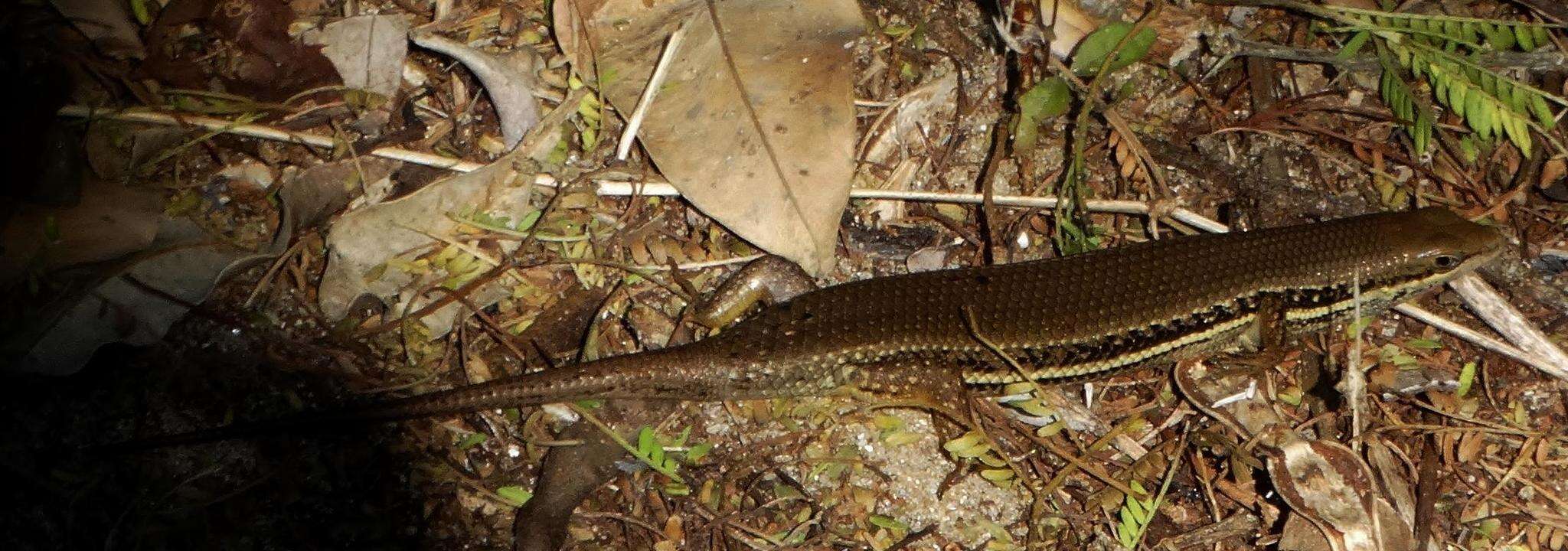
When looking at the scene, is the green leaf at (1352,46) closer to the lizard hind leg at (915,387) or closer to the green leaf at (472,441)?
the lizard hind leg at (915,387)

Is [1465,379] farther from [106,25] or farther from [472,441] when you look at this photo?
[106,25]

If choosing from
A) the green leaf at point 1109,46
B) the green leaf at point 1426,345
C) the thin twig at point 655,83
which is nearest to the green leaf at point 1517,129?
the green leaf at point 1426,345

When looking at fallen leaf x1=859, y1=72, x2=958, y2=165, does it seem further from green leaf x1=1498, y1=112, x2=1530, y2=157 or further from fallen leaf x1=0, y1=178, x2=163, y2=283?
fallen leaf x1=0, y1=178, x2=163, y2=283

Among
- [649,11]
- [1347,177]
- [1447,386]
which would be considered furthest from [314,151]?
[1447,386]

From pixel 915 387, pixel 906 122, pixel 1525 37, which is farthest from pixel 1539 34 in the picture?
pixel 915 387

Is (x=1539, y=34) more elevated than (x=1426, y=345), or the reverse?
(x=1539, y=34)

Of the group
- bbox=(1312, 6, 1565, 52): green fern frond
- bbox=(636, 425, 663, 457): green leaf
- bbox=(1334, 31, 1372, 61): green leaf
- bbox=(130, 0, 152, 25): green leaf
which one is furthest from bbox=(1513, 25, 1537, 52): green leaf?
bbox=(130, 0, 152, 25): green leaf
